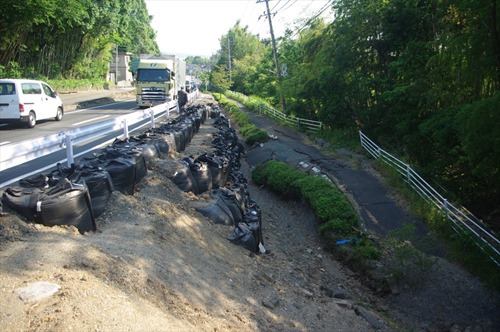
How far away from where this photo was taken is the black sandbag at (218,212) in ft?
24.5

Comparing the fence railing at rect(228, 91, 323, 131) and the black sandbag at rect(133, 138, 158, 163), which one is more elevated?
the black sandbag at rect(133, 138, 158, 163)

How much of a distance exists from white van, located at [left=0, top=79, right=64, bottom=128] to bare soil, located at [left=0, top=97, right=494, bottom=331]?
31.1ft

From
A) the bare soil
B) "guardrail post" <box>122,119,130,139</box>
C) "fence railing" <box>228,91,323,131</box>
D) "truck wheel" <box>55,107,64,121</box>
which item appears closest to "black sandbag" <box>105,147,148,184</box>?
the bare soil

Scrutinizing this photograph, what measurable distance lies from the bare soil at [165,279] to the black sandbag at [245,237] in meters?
0.14

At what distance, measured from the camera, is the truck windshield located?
26438mm

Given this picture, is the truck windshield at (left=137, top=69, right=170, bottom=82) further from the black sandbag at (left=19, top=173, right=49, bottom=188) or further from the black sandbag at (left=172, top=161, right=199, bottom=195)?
the black sandbag at (left=19, top=173, right=49, bottom=188)

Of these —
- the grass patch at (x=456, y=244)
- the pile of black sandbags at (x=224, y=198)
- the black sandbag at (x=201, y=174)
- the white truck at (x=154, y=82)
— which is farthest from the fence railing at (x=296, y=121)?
the black sandbag at (x=201, y=174)

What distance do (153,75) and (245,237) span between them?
21.3 metres

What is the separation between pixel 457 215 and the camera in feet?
30.3

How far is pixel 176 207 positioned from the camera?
7.13 metres

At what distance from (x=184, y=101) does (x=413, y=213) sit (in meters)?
15.2

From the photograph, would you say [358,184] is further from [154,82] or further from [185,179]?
[154,82]

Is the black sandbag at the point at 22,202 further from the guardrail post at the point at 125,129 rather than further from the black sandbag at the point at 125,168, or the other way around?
the guardrail post at the point at 125,129

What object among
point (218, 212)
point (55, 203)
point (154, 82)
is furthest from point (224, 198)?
point (154, 82)
